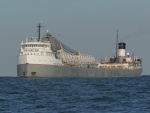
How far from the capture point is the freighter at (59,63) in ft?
398

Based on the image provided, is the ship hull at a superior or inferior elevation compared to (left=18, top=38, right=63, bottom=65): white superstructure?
inferior

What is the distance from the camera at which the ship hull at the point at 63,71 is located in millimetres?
120750

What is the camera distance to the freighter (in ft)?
398

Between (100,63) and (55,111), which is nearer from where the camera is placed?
(55,111)

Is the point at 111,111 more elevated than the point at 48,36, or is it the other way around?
the point at 48,36

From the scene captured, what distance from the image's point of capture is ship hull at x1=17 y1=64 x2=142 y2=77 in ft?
396

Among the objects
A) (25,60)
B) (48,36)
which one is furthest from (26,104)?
(48,36)

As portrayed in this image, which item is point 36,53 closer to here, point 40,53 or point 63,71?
point 40,53

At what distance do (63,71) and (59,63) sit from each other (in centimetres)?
255

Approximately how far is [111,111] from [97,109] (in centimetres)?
159

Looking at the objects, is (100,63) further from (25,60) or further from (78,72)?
(25,60)

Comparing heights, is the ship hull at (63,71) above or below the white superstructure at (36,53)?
below

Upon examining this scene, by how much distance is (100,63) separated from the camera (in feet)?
526

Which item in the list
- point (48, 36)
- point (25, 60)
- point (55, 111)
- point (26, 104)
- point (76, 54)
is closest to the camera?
point (55, 111)
